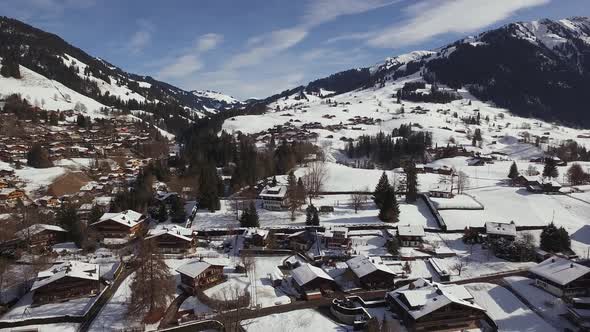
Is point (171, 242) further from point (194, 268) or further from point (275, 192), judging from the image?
point (275, 192)

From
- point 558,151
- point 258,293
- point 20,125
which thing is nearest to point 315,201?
point 258,293

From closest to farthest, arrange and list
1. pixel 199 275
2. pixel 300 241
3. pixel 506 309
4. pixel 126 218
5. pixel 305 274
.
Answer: pixel 506 309 → pixel 199 275 → pixel 305 274 → pixel 300 241 → pixel 126 218

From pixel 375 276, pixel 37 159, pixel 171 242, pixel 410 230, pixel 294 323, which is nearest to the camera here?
pixel 294 323

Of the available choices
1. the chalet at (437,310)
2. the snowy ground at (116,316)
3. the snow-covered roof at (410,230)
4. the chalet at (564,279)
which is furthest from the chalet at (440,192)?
the snowy ground at (116,316)

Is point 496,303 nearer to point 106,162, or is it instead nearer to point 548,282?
point 548,282

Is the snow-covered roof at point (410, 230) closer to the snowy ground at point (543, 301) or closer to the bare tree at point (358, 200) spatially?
the bare tree at point (358, 200)


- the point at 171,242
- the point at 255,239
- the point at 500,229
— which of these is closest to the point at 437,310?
the point at 500,229
